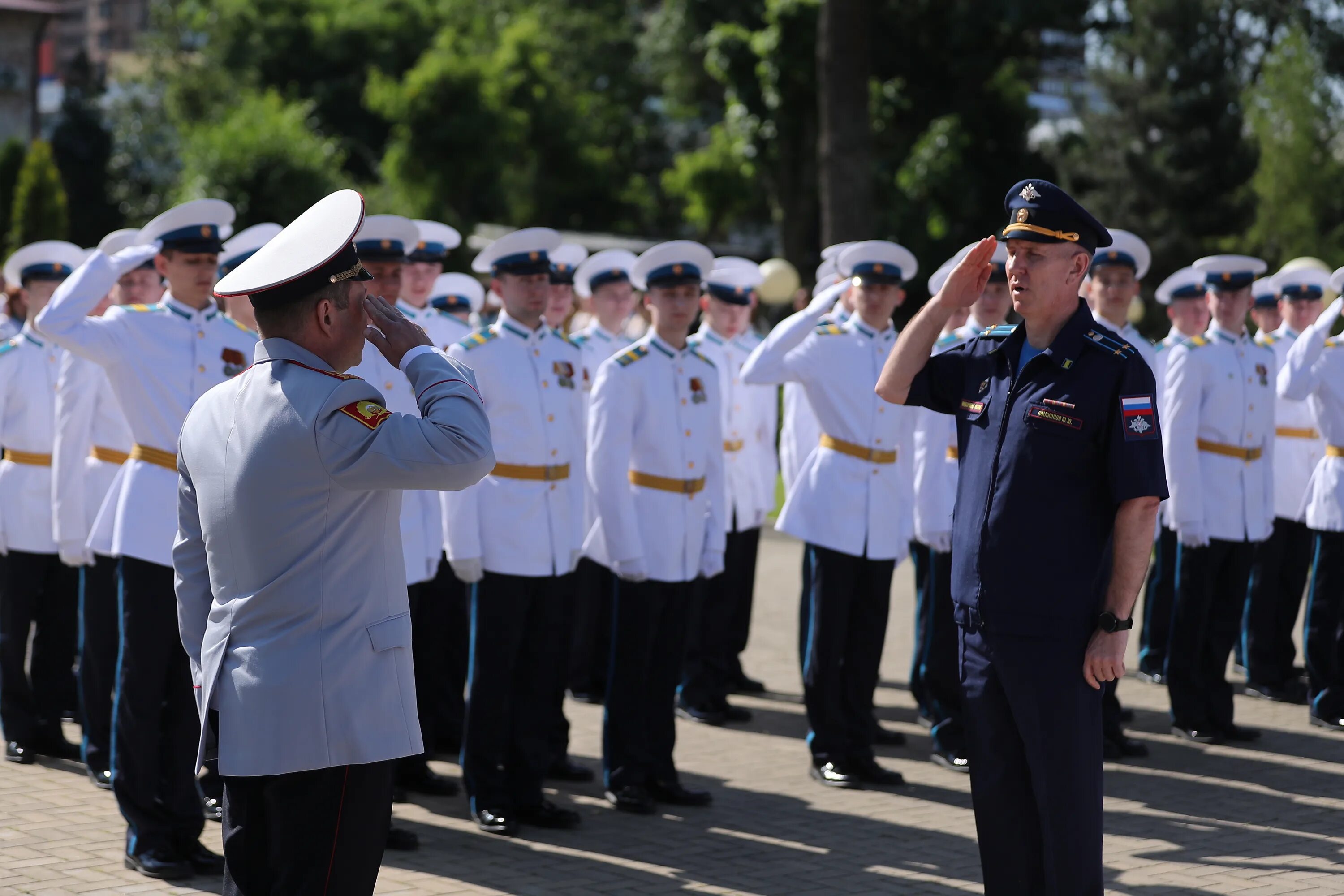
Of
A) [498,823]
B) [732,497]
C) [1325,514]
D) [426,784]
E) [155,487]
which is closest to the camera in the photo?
[155,487]

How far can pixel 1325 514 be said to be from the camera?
8.62 m

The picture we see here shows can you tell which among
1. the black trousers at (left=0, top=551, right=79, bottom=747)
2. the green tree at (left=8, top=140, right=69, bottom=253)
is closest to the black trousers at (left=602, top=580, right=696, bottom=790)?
the black trousers at (left=0, top=551, right=79, bottom=747)

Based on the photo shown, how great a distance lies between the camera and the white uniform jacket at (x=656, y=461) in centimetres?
671

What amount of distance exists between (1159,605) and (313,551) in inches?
277

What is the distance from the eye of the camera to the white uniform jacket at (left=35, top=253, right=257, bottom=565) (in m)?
5.65

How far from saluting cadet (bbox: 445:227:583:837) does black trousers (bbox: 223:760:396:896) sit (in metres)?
2.79

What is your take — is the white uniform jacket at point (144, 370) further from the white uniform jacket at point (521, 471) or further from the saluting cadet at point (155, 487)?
the white uniform jacket at point (521, 471)

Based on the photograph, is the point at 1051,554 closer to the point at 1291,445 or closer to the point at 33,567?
the point at 33,567

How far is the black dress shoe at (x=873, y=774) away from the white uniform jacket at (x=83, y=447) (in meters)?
3.40

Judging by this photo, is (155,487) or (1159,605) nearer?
(155,487)

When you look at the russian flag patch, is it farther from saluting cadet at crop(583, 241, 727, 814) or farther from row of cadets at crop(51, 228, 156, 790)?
row of cadets at crop(51, 228, 156, 790)

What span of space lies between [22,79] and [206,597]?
48694mm

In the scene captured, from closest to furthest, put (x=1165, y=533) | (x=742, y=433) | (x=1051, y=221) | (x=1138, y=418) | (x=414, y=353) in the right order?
(x=414, y=353) → (x=1138, y=418) → (x=1051, y=221) → (x=1165, y=533) → (x=742, y=433)

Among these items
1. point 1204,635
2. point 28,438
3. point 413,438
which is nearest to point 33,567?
point 28,438
